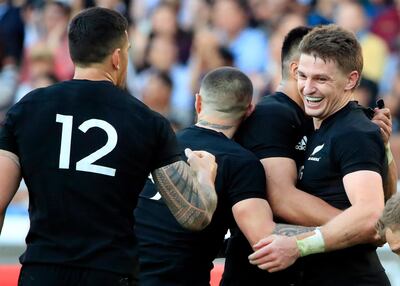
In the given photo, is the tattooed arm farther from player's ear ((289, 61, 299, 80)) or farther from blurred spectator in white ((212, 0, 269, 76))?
blurred spectator in white ((212, 0, 269, 76))

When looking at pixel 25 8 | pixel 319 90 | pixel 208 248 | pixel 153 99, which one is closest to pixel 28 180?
pixel 208 248

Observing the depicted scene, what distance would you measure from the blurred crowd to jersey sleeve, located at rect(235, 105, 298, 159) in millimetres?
5803

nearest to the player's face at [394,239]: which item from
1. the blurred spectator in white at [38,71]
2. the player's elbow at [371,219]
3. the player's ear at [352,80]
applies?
the player's elbow at [371,219]

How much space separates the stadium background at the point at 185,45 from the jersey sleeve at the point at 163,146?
6.36 m

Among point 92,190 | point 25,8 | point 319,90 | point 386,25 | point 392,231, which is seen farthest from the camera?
point 25,8

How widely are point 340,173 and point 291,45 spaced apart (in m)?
0.98

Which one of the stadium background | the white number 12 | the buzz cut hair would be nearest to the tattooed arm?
the white number 12

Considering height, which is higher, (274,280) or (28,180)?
(28,180)

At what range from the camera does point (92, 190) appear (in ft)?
15.1

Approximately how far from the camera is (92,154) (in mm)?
4633

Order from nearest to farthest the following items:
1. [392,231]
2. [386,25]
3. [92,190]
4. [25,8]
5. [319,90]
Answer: [392,231], [92,190], [319,90], [386,25], [25,8]

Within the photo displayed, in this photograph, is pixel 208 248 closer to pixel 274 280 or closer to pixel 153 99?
pixel 274 280

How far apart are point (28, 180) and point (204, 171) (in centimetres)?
82

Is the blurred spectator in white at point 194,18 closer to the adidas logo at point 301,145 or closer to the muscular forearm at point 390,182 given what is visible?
the adidas logo at point 301,145
